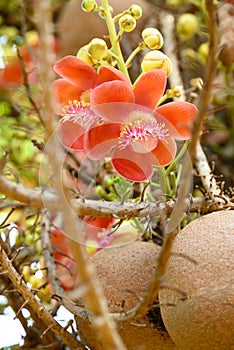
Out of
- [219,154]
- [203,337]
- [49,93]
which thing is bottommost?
[219,154]

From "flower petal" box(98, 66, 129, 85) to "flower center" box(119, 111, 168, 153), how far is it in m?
0.03

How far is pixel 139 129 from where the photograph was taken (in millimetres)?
500

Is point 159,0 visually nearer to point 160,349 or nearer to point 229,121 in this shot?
point 229,121

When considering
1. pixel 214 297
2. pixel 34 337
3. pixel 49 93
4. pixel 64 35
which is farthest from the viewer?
pixel 64 35

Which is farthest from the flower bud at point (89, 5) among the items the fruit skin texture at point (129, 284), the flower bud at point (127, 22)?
the fruit skin texture at point (129, 284)

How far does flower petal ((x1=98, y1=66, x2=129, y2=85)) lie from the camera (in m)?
0.50

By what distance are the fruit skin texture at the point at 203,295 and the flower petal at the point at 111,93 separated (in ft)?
0.38

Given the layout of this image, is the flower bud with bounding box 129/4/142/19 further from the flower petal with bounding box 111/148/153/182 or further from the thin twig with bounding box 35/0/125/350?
the thin twig with bounding box 35/0/125/350

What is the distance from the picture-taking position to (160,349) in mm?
492

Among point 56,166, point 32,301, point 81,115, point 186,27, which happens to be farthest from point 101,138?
point 186,27

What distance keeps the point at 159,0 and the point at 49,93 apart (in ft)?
2.17

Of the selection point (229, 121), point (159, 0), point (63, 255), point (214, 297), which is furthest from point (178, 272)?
point (159, 0)

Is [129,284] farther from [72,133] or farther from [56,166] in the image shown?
[56,166]

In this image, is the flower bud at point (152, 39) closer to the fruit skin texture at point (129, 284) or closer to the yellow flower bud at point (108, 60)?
the yellow flower bud at point (108, 60)
